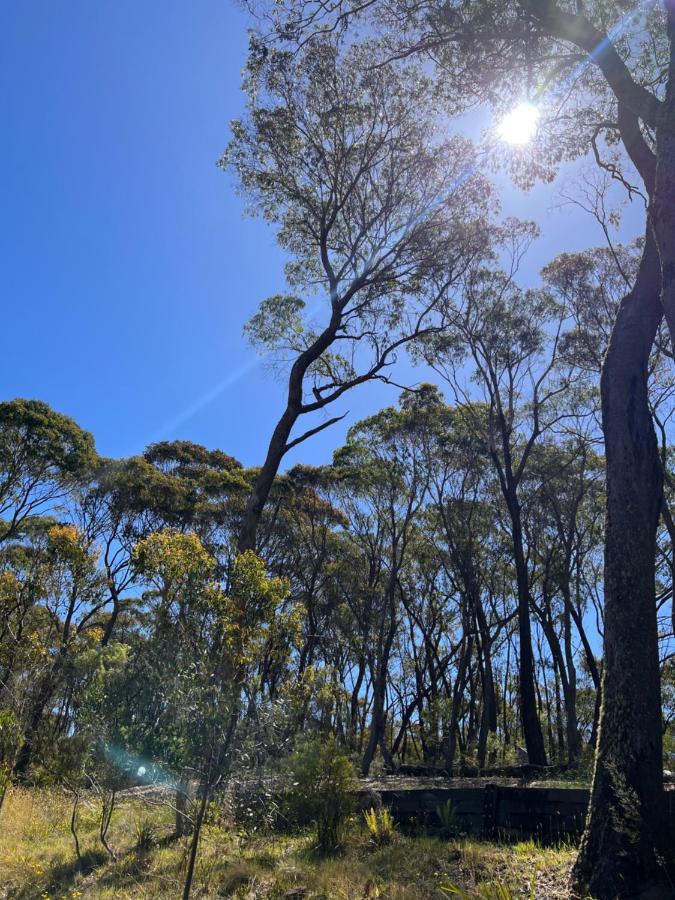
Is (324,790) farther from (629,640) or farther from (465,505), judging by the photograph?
(465,505)

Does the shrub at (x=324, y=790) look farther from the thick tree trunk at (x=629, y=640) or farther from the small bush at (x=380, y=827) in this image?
the thick tree trunk at (x=629, y=640)

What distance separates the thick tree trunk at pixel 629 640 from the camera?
468cm

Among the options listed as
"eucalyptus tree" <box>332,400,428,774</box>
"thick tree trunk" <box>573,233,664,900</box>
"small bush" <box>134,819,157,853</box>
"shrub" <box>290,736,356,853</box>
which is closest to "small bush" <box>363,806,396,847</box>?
"shrub" <box>290,736,356,853</box>

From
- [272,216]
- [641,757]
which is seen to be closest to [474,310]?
[272,216]

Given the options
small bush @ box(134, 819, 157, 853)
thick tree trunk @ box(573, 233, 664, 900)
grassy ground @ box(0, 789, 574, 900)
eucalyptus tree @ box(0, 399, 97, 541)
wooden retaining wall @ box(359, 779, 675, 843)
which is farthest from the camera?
eucalyptus tree @ box(0, 399, 97, 541)

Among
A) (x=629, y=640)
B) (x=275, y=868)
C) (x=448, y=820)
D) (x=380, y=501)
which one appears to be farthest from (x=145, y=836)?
(x=380, y=501)

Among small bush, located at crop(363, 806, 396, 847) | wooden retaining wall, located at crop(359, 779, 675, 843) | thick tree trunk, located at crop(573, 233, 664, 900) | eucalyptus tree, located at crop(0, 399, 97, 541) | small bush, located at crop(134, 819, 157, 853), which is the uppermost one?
eucalyptus tree, located at crop(0, 399, 97, 541)

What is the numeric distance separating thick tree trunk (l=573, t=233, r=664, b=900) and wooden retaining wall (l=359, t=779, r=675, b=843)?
2054 millimetres

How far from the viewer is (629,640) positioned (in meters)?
5.24

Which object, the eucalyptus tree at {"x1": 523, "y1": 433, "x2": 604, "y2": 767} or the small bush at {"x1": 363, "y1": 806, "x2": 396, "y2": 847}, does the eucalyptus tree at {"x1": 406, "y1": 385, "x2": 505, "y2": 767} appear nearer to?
the eucalyptus tree at {"x1": 523, "y1": 433, "x2": 604, "y2": 767}

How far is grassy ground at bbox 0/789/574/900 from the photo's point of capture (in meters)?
5.38

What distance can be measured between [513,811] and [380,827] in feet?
5.06

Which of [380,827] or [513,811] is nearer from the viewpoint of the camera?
[513,811]

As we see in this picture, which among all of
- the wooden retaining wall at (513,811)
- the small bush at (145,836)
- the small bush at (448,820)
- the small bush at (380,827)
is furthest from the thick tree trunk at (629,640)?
the small bush at (145,836)
